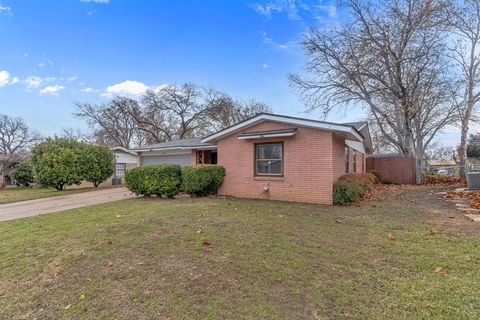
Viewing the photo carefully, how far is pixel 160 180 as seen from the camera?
1086cm

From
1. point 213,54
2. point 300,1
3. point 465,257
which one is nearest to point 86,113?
point 213,54

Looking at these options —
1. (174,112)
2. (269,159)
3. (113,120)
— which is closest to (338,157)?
(269,159)

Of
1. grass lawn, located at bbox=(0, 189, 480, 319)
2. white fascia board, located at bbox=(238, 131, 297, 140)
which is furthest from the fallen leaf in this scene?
white fascia board, located at bbox=(238, 131, 297, 140)

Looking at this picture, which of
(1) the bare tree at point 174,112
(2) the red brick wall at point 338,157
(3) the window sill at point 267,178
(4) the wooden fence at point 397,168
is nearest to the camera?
(2) the red brick wall at point 338,157

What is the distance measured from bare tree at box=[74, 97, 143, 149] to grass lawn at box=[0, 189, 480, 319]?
3016 cm

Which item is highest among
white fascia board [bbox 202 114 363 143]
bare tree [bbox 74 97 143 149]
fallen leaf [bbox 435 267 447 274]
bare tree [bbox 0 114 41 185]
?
bare tree [bbox 74 97 143 149]

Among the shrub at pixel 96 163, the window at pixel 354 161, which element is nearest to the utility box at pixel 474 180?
the window at pixel 354 161

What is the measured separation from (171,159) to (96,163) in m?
4.96

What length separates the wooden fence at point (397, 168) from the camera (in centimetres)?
1856

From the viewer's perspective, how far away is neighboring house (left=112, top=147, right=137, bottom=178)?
23906 mm

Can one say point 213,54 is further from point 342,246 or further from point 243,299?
point 243,299

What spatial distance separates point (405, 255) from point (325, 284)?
1.79 metres

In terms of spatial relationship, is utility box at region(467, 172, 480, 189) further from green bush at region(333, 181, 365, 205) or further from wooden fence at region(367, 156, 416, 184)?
green bush at region(333, 181, 365, 205)

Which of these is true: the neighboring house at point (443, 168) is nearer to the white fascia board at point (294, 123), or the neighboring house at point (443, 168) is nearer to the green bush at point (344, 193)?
the green bush at point (344, 193)
